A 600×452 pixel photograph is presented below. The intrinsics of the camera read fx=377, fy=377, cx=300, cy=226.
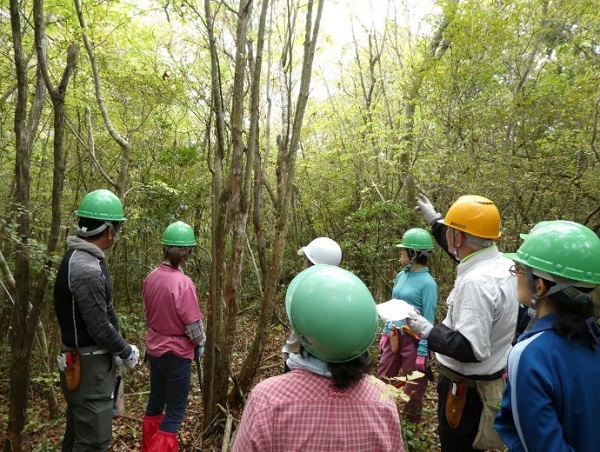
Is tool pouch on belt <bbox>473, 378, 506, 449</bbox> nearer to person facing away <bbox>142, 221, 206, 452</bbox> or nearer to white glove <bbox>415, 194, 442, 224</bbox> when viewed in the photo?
white glove <bbox>415, 194, 442, 224</bbox>

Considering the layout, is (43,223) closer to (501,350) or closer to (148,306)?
(148,306)

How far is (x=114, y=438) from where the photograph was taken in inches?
187

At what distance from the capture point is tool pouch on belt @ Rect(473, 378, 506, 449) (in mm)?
2301

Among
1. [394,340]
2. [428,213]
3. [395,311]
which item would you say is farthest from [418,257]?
[395,311]

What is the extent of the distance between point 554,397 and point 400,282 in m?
3.04

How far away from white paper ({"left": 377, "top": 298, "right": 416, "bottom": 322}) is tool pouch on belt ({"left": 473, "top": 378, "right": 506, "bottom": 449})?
60 centimetres

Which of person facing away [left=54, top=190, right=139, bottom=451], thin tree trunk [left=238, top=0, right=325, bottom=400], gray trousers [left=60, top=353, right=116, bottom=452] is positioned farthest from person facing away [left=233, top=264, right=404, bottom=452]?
thin tree trunk [left=238, top=0, right=325, bottom=400]

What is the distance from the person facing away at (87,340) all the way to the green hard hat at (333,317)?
6.44ft

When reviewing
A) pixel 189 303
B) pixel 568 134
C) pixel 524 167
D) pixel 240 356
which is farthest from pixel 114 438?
pixel 568 134

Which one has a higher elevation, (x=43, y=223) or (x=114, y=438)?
(x=43, y=223)

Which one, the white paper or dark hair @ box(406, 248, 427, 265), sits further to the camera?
dark hair @ box(406, 248, 427, 265)

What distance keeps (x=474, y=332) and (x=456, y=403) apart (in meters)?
0.58

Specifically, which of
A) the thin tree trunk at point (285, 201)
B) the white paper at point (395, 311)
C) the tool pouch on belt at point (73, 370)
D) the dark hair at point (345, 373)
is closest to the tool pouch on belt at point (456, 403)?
the white paper at point (395, 311)

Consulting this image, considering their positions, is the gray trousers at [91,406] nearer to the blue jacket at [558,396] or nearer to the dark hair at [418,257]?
the blue jacket at [558,396]
